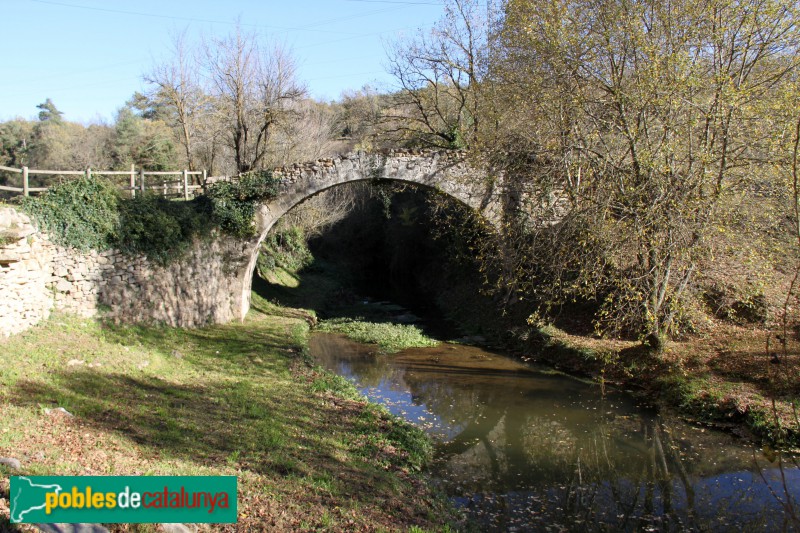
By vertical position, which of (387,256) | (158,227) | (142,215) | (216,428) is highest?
(142,215)

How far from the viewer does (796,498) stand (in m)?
7.43

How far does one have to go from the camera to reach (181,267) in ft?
51.6

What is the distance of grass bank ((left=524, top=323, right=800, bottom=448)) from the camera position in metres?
9.56

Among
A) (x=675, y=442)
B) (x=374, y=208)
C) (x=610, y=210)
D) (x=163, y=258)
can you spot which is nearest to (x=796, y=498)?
(x=675, y=442)

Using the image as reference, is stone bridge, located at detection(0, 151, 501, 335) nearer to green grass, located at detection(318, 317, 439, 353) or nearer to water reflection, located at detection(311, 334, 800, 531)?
green grass, located at detection(318, 317, 439, 353)

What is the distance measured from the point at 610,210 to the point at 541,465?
18.1ft

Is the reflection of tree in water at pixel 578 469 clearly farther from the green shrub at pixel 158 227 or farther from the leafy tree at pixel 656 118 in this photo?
the green shrub at pixel 158 227

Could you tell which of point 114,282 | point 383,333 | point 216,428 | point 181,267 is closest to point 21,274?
point 114,282

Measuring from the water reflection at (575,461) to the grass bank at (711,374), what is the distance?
53 centimetres

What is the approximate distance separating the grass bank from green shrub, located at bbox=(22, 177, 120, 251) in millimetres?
11414

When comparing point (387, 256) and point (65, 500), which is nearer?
point (65, 500)

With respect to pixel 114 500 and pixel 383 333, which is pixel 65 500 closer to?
pixel 114 500

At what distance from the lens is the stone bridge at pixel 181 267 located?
10930mm

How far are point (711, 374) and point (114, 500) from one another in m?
10.8
